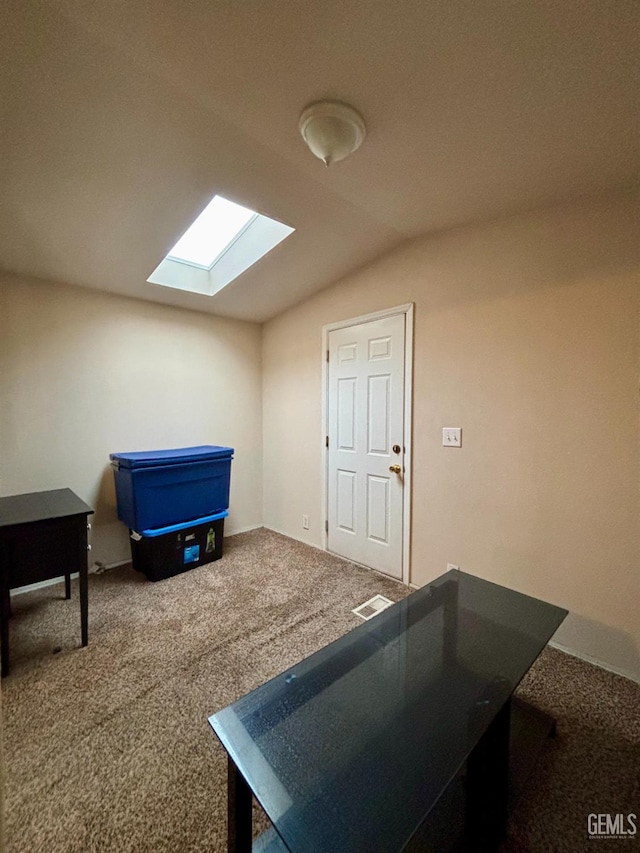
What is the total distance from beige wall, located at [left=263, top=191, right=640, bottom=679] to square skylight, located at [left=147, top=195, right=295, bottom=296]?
33.7 inches

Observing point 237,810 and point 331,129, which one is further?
point 331,129

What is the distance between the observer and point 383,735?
933 millimetres

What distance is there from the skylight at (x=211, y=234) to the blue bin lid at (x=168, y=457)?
4.69 ft

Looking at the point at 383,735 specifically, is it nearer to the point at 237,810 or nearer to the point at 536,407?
the point at 237,810

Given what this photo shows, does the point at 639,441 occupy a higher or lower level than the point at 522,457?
higher

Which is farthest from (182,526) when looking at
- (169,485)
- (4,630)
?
(4,630)

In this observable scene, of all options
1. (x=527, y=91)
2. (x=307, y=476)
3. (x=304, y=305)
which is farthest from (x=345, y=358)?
(x=527, y=91)

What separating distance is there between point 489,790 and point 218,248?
10.8ft

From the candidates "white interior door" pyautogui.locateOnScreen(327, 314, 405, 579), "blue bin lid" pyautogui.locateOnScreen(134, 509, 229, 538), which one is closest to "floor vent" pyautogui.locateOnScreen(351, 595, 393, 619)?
"white interior door" pyautogui.locateOnScreen(327, 314, 405, 579)

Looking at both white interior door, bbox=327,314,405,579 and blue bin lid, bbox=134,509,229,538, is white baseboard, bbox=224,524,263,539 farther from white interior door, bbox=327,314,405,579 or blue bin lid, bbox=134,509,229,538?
white interior door, bbox=327,314,405,579

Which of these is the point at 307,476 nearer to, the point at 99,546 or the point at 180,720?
the point at 99,546

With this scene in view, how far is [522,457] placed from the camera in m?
1.96

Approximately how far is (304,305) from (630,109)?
2.35m

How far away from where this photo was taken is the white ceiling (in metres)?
0.97
